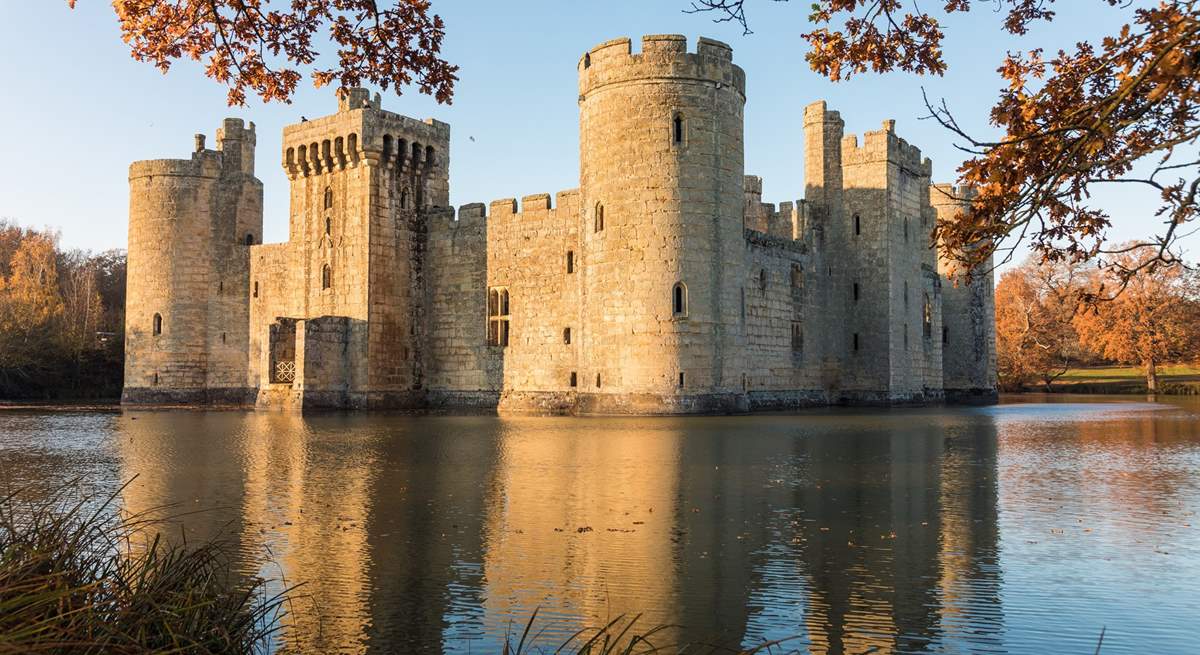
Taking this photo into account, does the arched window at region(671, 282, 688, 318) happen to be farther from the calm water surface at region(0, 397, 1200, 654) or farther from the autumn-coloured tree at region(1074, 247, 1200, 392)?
the autumn-coloured tree at region(1074, 247, 1200, 392)

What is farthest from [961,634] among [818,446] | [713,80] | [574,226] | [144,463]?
[574,226]

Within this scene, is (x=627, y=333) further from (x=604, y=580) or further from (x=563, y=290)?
(x=604, y=580)

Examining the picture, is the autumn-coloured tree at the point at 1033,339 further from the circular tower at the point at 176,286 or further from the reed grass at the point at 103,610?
the reed grass at the point at 103,610

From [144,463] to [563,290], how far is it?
63.5ft

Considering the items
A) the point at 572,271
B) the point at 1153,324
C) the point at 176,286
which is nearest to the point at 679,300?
the point at 572,271

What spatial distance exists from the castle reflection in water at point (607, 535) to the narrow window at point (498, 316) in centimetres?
1678

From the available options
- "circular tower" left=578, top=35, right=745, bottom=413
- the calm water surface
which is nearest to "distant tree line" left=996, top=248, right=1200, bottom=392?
"circular tower" left=578, top=35, right=745, bottom=413

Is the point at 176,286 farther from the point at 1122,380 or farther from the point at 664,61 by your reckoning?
the point at 1122,380

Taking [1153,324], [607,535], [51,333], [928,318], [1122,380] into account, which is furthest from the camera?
[1122,380]

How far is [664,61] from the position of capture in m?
30.2

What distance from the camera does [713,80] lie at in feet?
100

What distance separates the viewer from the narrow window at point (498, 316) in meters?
35.9

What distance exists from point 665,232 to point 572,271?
206 inches

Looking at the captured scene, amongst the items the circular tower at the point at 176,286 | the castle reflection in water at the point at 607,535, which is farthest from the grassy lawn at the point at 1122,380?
the circular tower at the point at 176,286
